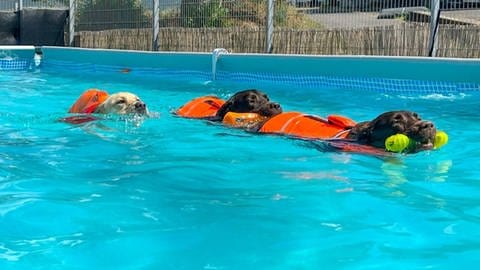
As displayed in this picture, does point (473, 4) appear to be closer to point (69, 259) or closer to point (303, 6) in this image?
point (303, 6)

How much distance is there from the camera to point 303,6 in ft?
44.4

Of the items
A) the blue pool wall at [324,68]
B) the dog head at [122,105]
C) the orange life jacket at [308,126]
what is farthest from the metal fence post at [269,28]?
the orange life jacket at [308,126]

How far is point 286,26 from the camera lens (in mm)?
13609

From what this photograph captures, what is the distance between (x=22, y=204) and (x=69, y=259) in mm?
954

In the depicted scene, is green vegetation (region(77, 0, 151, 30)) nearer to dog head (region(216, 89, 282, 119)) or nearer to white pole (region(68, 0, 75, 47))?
white pole (region(68, 0, 75, 47))

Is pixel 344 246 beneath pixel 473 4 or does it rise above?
beneath

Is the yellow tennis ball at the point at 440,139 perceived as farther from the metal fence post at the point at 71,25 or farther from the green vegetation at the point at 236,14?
the metal fence post at the point at 71,25

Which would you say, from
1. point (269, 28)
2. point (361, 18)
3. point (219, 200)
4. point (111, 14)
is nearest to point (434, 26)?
point (361, 18)

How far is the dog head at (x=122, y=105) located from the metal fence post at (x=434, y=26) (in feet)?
19.0

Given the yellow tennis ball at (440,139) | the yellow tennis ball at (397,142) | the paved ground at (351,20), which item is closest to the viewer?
the yellow tennis ball at (397,142)

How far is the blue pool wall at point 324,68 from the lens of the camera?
9922mm

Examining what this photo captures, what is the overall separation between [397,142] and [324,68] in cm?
688

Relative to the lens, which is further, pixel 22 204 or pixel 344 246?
pixel 22 204

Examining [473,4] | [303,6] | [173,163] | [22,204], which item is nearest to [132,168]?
[173,163]
